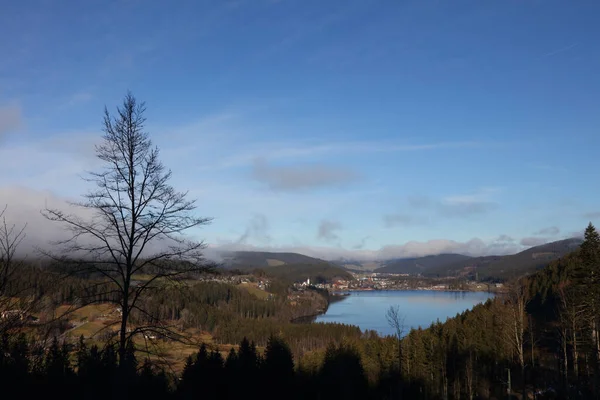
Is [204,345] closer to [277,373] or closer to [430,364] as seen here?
[277,373]

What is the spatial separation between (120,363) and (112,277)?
5.96 feet

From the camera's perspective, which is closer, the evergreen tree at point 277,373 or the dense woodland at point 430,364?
the dense woodland at point 430,364

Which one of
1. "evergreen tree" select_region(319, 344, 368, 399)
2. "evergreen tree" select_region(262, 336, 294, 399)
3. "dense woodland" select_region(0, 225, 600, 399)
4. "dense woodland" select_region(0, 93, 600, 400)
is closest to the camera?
"dense woodland" select_region(0, 93, 600, 400)

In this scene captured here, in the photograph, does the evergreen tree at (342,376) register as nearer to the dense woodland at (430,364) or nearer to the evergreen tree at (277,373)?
the dense woodland at (430,364)

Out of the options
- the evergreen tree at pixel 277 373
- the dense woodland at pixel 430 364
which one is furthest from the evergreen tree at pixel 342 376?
the evergreen tree at pixel 277 373

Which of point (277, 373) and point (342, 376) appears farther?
point (342, 376)

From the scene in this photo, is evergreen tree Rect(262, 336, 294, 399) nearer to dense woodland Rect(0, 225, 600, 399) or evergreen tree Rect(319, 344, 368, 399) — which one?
dense woodland Rect(0, 225, 600, 399)

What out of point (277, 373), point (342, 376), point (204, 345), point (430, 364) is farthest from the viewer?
point (430, 364)

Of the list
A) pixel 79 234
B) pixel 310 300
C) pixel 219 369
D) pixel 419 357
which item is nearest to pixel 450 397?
pixel 419 357

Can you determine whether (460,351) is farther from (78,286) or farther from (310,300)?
(310,300)

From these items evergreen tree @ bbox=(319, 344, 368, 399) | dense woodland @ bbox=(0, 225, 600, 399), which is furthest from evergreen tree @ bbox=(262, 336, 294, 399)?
evergreen tree @ bbox=(319, 344, 368, 399)

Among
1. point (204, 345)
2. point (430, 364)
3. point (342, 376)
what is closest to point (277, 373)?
point (342, 376)

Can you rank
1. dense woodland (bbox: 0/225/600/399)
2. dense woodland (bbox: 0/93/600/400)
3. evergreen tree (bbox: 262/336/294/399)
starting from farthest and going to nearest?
evergreen tree (bbox: 262/336/294/399) < dense woodland (bbox: 0/225/600/399) < dense woodland (bbox: 0/93/600/400)

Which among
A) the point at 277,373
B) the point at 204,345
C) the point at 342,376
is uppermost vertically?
the point at 204,345
